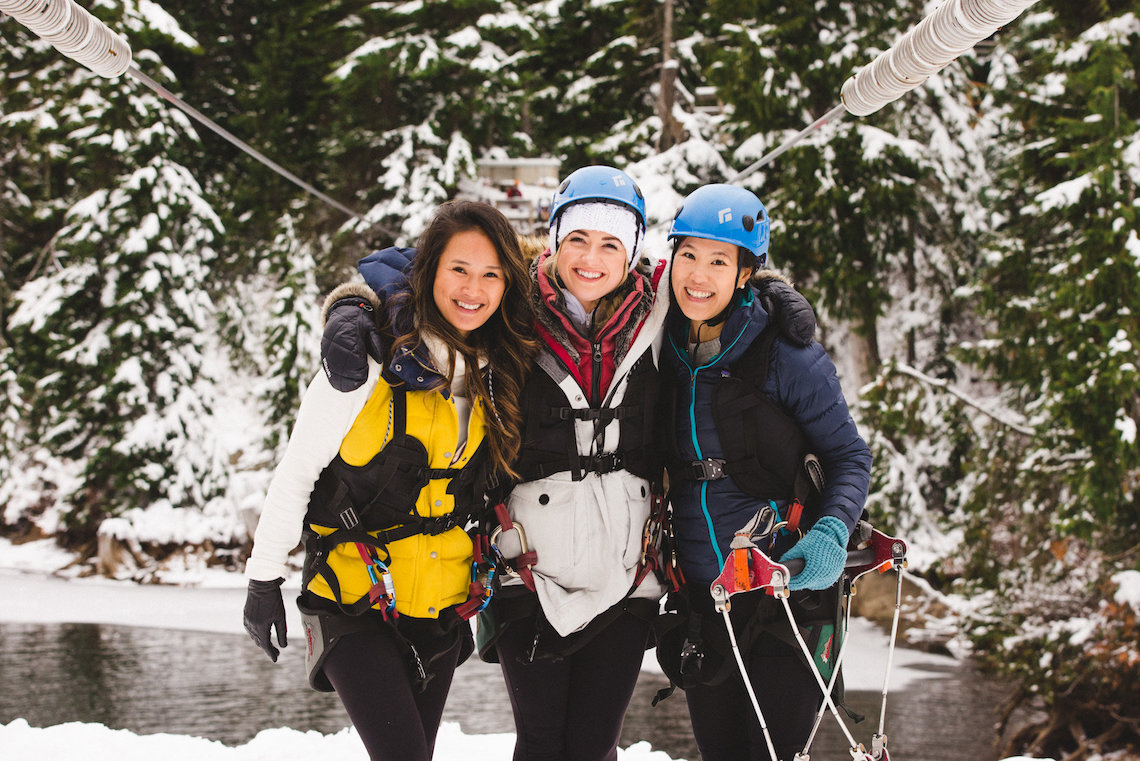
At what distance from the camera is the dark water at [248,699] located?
8328 mm

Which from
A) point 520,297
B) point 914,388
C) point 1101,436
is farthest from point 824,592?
point 914,388

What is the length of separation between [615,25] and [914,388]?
36.3ft

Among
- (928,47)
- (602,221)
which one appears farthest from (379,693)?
(928,47)

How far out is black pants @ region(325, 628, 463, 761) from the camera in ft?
8.56

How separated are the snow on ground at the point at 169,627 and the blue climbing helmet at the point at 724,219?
3.32 metres

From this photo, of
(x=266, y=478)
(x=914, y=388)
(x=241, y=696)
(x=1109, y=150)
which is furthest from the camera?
(x=266, y=478)

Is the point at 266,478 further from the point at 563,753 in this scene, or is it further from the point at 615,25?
the point at 563,753

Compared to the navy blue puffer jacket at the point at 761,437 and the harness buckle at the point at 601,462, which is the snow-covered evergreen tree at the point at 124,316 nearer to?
the harness buckle at the point at 601,462

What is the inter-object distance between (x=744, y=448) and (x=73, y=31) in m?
2.39

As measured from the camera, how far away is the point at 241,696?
361 inches

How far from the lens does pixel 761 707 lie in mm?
2686

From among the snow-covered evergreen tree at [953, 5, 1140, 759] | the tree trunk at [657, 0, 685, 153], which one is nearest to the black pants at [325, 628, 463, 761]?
the snow-covered evergreen tree at [953, 5, 1140, 759]

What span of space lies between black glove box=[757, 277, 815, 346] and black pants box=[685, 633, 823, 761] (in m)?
0.92

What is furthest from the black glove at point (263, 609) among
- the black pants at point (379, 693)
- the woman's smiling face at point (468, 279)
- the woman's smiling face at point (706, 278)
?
the woman's smiling face at point (706, 278)
